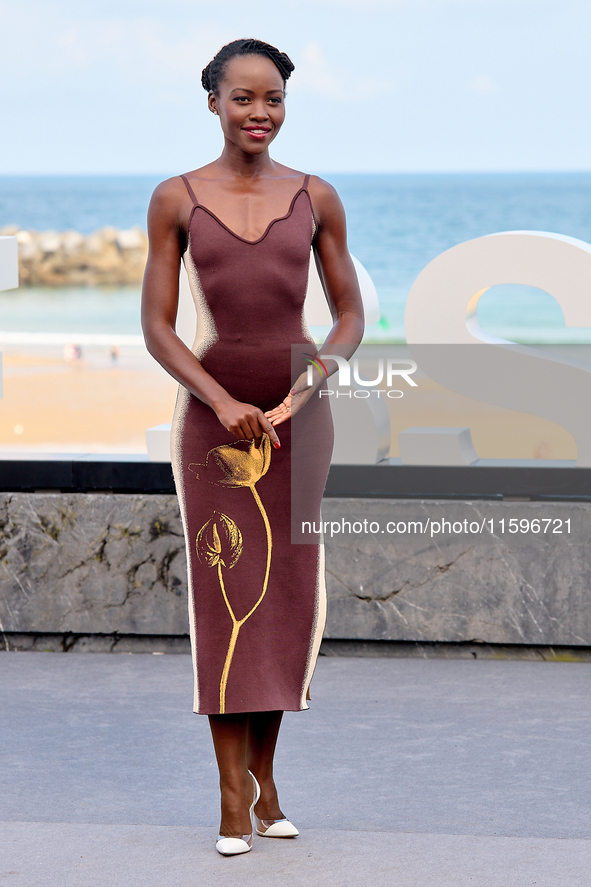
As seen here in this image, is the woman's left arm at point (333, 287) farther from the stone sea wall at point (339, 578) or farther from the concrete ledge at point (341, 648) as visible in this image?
the concrete ledge at point (341, 648)

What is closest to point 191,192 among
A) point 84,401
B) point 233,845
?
point 233,845

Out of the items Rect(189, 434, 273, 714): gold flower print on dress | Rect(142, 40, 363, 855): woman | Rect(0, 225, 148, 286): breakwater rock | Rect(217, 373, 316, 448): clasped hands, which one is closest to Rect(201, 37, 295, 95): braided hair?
Rect(142, 40, 363, 855): woman

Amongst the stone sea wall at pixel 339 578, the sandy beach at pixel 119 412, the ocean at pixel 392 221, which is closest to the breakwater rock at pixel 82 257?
the ocean at pixel 392 221

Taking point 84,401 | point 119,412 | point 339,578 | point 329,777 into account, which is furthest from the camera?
point 84,401

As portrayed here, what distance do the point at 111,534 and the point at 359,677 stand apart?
3.64 feet

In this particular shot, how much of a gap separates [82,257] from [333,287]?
3159 cm

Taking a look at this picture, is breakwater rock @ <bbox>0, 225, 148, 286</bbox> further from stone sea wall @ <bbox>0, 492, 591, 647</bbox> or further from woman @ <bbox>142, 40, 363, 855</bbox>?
woman @ <bbox>142, 40, 363, 855</bbox>

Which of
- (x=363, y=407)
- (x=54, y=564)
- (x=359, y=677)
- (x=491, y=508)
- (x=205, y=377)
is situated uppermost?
(x=205, y=377)

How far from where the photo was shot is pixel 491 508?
4.33 m

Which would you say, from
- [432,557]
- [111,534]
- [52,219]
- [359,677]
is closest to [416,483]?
[432,557]

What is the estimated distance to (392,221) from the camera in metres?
36.1

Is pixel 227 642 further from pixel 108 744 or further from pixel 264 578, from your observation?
pixel 108 744

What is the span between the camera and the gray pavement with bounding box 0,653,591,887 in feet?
7.92

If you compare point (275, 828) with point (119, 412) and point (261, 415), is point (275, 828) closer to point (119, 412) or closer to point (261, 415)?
point (261, 415)
